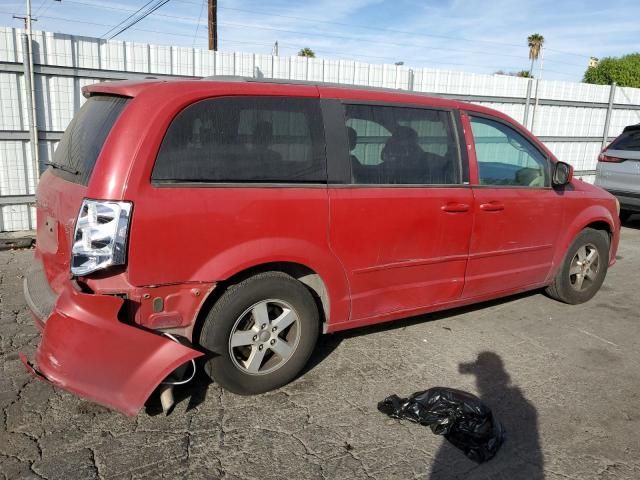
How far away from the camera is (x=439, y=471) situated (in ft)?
8.99

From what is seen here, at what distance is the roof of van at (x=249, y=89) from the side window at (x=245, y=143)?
0.21 ft

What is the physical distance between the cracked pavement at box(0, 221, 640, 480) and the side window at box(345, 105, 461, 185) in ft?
4.34

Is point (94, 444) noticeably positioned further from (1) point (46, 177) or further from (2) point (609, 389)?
(2) point (609, 389)

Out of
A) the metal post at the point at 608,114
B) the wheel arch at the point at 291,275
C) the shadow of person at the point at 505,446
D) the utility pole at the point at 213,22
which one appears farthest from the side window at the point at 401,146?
the utility pole at the point at 213,22

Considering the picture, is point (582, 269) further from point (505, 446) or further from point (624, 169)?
point (624, 169)

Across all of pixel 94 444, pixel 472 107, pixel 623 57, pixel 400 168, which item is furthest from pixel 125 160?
pixel 623 57

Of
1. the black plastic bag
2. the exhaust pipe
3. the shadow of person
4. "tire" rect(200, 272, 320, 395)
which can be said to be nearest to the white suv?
the shadow of person

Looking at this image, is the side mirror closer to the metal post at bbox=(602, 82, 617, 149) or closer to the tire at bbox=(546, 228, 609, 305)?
the tire at bbox=(546, 228, 609, 305)

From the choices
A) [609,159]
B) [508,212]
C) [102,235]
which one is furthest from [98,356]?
[609,159]

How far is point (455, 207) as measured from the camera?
395 cm

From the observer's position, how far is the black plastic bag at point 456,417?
2916 mm

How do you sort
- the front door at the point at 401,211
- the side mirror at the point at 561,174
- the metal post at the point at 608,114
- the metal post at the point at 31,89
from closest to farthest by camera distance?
the front door at the point at 401,211 → the side mirror at the point at 561,174 → the metal post at the point at 31,89 → the metal post at the point at 608,114

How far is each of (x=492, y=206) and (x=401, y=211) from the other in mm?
910

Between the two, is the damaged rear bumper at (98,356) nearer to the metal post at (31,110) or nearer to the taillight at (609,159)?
the metal post at (31,110)
